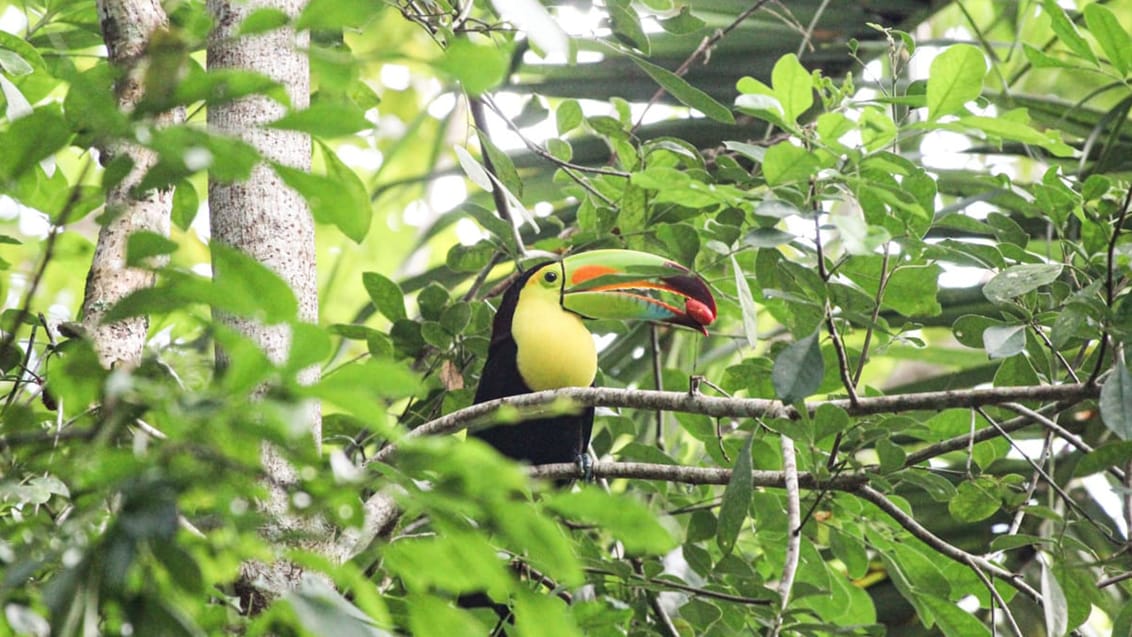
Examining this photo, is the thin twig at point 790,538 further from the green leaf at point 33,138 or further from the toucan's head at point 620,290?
the green leaf at point 33,138

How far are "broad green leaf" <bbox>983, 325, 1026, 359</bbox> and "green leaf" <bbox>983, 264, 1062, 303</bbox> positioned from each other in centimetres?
4

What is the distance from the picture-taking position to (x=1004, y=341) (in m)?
1.44

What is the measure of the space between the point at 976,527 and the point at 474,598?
104 cm

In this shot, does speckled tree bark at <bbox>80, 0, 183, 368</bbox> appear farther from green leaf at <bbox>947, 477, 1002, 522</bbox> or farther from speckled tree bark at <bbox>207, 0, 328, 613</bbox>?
green leaf at <bbox>947, 477, 1002, 522</bbox>

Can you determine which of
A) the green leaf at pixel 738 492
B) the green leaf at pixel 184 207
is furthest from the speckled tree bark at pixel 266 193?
the green leaf at pixel 738 492

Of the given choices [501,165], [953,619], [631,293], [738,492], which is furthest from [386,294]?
[953,619]

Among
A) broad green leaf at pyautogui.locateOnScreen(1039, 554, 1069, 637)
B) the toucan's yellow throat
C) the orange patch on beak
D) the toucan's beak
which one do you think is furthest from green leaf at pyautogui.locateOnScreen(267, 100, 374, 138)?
the toucan's yellow throat

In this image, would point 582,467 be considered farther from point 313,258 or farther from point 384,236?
point 384,236

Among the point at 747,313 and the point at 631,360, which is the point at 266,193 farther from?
the point at 631,360

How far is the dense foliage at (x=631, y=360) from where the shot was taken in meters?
0.76

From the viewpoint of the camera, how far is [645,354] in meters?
2.56

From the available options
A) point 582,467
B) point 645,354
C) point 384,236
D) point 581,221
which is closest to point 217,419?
point 582,467

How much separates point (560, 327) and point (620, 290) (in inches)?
6.2

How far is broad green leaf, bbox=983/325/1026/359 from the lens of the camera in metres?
1.42
